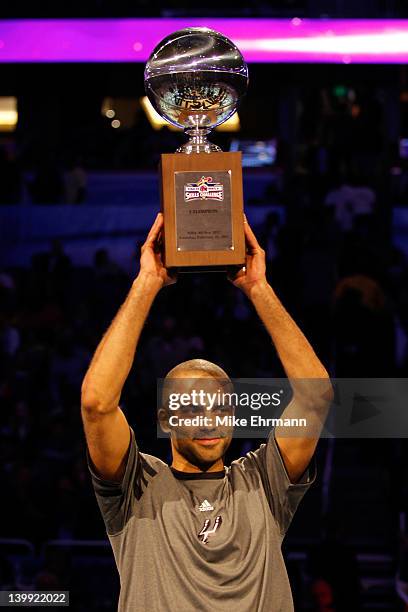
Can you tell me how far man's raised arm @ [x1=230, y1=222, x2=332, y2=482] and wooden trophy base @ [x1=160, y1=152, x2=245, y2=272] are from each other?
0.05m

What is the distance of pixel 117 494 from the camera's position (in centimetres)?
223

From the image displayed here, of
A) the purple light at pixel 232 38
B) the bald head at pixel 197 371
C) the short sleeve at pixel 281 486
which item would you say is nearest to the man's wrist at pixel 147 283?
the bald head at pixel 197 371

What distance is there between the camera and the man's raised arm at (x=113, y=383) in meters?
2.15

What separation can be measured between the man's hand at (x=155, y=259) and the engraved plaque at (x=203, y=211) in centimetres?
4

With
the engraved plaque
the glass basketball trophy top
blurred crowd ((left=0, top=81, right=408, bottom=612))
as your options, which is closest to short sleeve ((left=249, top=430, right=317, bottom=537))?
the engraved plaque

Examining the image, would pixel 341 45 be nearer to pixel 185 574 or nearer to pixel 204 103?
pixel 204 103

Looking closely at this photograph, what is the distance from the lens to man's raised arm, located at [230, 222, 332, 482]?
2246 mm

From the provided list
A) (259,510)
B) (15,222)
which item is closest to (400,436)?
(259,510)

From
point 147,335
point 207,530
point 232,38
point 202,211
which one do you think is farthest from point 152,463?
point 232,38

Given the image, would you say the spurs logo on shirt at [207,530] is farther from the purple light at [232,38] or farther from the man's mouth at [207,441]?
the purple light at [232,38]

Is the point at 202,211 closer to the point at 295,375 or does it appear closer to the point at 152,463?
the point at 295,375

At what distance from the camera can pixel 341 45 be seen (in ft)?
23.8

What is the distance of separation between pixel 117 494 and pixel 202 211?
594 millimetres

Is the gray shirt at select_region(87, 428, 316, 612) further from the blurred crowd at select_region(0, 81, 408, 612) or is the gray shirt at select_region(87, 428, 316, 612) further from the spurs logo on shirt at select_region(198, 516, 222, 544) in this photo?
the blurred crowd at select_region(0, 81, 408, 612)
